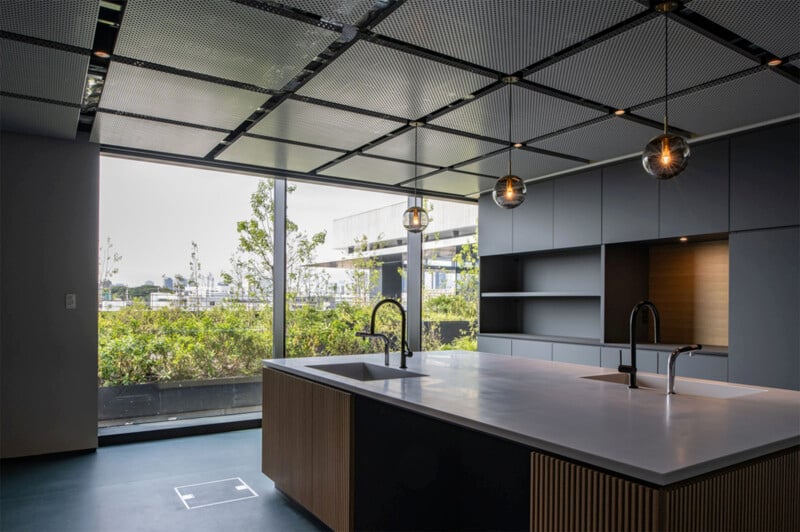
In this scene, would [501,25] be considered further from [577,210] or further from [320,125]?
[577,210]

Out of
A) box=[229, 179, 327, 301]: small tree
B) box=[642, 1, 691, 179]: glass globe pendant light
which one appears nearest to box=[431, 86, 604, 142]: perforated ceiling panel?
box=[642, 1, 691, 179]: glass globe pendant light

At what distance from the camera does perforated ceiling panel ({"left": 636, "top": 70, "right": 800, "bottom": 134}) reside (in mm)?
3189

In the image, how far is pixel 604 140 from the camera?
172 inches

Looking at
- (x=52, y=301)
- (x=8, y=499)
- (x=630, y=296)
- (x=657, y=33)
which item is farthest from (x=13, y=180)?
(x=630, y=296)

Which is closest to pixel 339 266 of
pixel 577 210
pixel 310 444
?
pixel 577 210

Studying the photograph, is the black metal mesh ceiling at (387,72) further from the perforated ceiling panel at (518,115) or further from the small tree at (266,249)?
the small tree at (266,249)

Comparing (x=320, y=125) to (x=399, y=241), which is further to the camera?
(x=399, y=241)

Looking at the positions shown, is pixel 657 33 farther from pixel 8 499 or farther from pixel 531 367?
pixel 8 499

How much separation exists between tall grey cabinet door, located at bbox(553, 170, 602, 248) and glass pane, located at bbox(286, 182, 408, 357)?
180 cm

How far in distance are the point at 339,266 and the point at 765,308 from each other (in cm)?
384

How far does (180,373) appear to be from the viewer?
5191 mm

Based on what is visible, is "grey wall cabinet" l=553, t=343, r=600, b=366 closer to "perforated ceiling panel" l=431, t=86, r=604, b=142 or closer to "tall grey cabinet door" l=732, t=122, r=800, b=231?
"tall grey cabinet door" l=732, t=122, r=800, b=231

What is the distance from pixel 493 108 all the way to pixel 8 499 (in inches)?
150

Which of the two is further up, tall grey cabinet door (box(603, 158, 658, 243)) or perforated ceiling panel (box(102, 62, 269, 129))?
perforated ceiling panel (box(102, 62, 269, 129))
